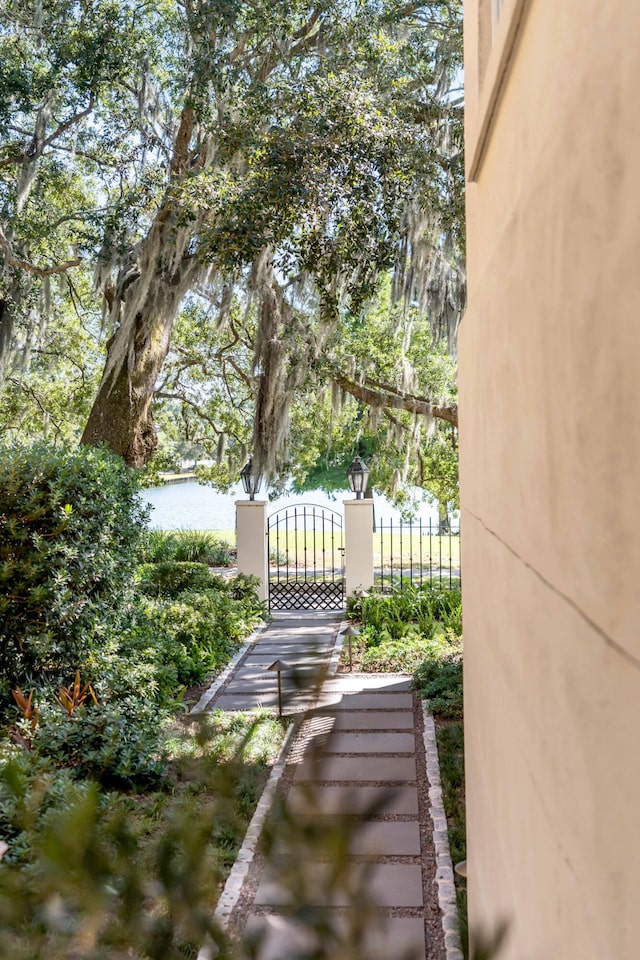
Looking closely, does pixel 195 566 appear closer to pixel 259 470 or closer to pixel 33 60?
pixel 259 470

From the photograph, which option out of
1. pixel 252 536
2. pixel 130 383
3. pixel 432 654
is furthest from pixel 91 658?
pixel 252 536

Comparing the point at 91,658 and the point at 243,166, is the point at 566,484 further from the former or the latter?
the point at 243,166

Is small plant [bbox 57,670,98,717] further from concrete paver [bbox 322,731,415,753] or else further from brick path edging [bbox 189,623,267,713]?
concrete paver [bbox 322,731,415,753]

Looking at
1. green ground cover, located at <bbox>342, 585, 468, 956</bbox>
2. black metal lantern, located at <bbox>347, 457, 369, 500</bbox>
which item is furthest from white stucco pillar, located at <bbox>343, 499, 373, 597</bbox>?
green ground cover, located at <bbox>342, 585, 468, 956</bbox>

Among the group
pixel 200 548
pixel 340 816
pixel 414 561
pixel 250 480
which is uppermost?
pixel 250 480

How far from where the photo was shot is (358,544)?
10.8 metres

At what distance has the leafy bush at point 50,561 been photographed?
18.2ft

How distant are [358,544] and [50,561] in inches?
223

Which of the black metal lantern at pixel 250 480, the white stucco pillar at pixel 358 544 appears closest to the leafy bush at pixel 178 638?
the black metal lantern at pixel 250 480

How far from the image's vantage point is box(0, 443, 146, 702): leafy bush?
556cm

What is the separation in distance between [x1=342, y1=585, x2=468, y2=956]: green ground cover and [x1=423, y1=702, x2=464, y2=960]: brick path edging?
4cm

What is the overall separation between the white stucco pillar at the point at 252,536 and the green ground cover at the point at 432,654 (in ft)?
4.74

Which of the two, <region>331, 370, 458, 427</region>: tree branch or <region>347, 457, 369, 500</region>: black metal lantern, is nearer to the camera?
<region>331, 370, 458, 427</region>: tree branch

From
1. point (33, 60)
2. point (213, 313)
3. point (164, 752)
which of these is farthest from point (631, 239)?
point (213, 313)
